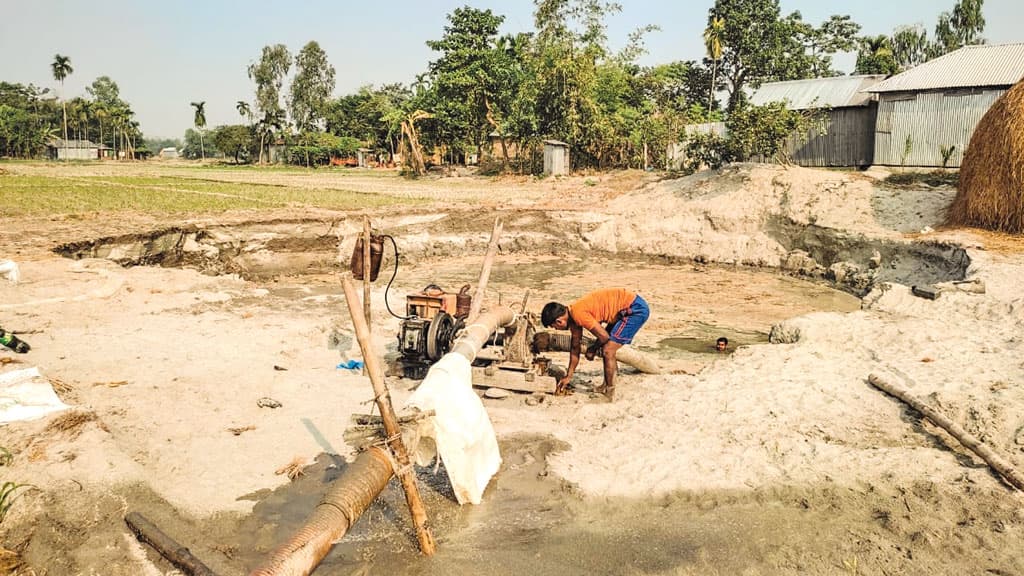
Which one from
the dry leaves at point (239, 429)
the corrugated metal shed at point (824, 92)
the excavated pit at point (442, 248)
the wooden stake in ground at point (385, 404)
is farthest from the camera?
the corrugated metal shed at point (824, 92)

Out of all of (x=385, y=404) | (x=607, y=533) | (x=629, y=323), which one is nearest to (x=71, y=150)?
(x=629, y=323)

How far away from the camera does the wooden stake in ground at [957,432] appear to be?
4.56 meters

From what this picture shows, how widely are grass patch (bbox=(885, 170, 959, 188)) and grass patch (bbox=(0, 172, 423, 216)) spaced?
13.8 meters

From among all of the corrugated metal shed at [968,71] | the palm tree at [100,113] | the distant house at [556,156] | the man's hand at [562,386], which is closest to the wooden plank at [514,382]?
the man's hand at [562,386]

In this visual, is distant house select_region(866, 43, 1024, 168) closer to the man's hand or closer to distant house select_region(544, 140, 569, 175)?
distant house select_region(544, 140, 569, 175)

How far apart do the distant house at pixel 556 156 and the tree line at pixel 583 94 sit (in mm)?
976

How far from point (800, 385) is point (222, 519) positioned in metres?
5.39

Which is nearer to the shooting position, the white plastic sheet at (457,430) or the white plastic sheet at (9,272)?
the white plastic sheet at (457,430)

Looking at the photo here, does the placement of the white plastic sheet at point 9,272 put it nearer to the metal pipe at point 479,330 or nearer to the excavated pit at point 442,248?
the excavated pit at point 442,248

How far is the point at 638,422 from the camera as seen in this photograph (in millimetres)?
6301

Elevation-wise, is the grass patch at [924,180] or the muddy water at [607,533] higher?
the grass patch at [924,180]

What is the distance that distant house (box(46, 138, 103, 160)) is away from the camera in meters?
63.8

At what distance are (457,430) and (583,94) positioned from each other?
87.9 ft

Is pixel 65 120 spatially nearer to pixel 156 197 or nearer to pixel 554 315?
pixel 156 197
